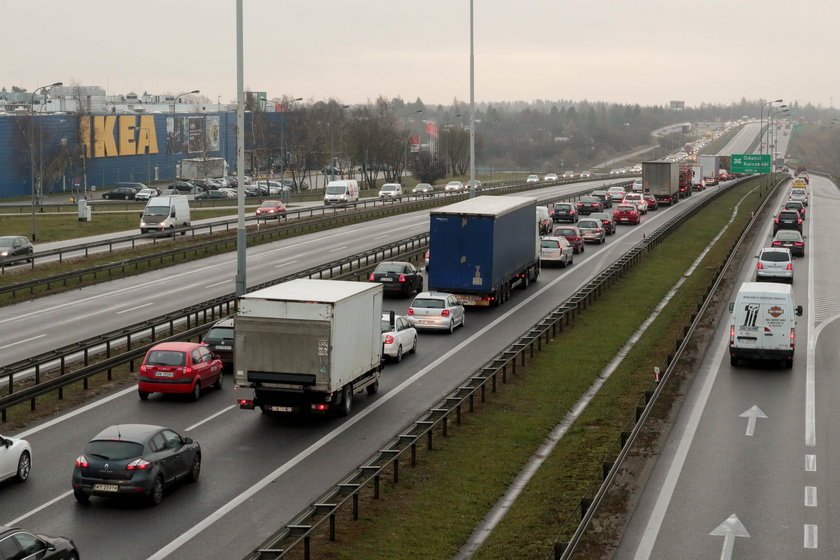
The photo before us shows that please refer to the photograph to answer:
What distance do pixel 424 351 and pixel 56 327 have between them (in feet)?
42.6

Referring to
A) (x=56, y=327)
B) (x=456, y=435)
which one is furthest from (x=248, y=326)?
(x=56, y=327)

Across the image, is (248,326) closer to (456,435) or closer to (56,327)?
(456,435)

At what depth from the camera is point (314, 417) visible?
28.3 m

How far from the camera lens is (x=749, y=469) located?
23.3 m

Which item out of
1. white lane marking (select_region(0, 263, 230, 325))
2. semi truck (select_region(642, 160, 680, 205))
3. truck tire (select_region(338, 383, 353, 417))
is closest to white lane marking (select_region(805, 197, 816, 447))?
truck tire (select_region(338, 383, 353, 417))

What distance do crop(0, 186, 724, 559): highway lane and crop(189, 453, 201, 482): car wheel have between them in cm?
24

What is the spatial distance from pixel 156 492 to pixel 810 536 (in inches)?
436

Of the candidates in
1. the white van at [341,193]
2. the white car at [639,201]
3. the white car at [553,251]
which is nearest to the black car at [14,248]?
the white car at [553,251]

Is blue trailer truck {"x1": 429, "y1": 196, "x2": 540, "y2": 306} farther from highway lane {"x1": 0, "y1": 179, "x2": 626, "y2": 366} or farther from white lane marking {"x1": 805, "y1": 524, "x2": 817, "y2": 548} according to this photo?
white lane marking {"x1": 805, "y1": 524, "x2": 817, "y2": 548}

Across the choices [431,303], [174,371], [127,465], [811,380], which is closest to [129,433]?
[127,465]

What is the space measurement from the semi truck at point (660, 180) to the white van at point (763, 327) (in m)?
66.8

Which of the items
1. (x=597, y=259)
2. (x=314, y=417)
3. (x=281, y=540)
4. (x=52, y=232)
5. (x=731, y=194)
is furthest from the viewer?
(x=731, y=194)

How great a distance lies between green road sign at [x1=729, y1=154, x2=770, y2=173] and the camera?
436 feet

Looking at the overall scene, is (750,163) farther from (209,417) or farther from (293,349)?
(293,349)
